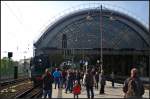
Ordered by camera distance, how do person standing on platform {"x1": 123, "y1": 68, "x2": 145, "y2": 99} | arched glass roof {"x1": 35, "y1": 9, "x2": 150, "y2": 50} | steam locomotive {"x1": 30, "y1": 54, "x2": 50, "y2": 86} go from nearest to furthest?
person standing on platform {"x1": 123, "y1": 68, "x2": 145, "y2": 99} → steam locomotive {"x1": 30, "y1": 54, "x2": 50, "y2": 86} → arched glass roof {"x1": 35, "y1": 9, "x2": 150, "y2": 50}

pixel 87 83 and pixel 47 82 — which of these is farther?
pixel 87 83

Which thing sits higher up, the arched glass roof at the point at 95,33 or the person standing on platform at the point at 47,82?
the arched glass roof at the point at 95,33

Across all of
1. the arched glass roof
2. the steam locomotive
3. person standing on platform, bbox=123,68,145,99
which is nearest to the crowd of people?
person standing on platform, bbox=123,68,145,99

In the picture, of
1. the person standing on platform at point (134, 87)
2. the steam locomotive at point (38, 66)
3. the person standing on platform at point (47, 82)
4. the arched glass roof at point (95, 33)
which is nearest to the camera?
the person standing on platform at point (134, 87)

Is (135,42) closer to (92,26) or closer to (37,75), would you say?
(92,26)

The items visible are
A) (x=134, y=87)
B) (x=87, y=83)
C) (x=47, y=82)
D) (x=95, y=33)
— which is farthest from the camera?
(x=95, y=33)

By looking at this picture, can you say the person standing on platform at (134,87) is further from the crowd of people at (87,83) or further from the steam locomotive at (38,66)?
the steam locomotive at (38,66)

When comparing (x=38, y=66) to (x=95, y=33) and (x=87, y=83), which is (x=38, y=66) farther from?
(x=95, y=33)

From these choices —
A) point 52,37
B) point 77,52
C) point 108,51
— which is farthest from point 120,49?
point 52,37

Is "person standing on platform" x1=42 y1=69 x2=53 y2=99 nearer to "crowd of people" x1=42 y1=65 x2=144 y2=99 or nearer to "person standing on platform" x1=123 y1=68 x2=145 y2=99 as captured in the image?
"crowd of people" x1=42 y1=65 x2=144 y2=99

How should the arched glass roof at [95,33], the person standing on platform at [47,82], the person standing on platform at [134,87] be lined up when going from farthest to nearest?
1. the arched glass roof at [95,33]
2. the person standing on platform at [47,82]
3. the person standing on platform at [134,87]

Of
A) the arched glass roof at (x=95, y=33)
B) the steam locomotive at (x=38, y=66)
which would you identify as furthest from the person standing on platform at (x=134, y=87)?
the arched glass roof at (x=95, y=33)

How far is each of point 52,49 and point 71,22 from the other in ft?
37.6

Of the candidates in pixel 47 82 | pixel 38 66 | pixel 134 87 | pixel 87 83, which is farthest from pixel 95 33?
pixel 134 87
